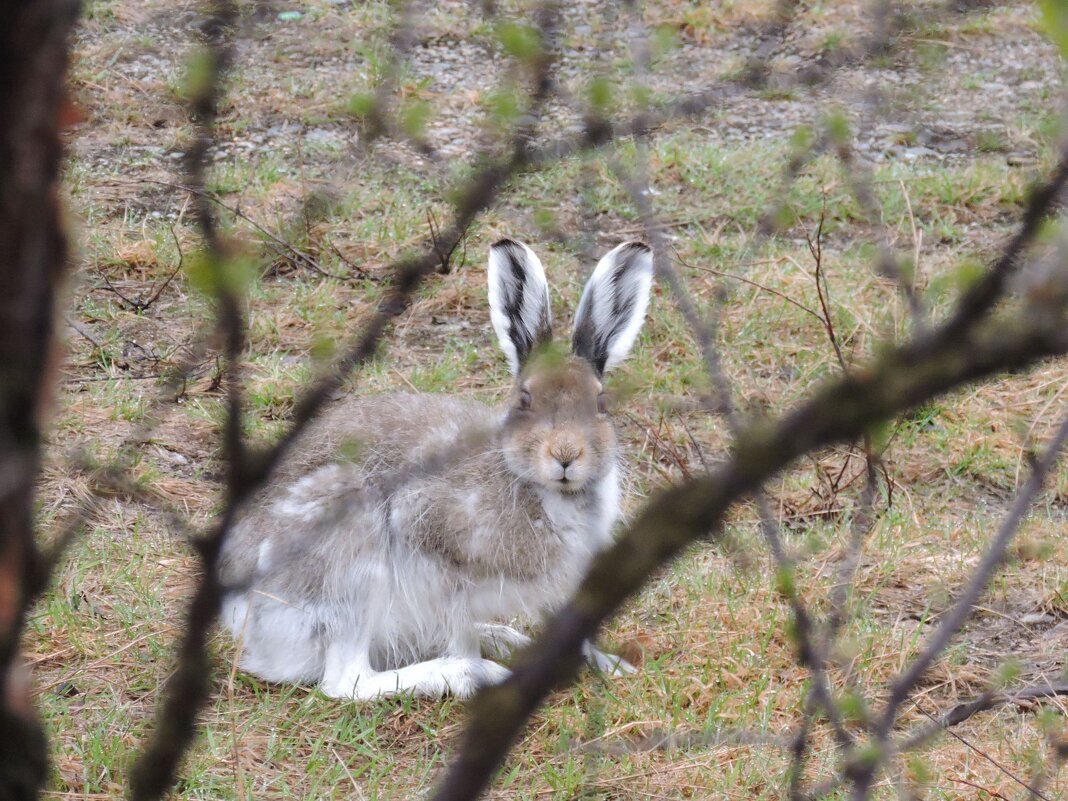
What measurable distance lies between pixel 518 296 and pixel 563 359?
0.36m

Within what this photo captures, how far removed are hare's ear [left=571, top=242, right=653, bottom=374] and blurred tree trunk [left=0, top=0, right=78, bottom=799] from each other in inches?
116

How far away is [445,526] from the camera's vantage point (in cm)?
392

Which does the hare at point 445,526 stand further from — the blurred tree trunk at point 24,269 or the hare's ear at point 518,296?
the blurred tree trunk at point 24,269

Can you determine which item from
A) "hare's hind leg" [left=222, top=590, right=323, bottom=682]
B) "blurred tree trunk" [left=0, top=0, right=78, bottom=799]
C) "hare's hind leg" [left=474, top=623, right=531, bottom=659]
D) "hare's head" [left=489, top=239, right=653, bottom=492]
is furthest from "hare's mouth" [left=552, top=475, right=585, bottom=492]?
"blurred tree trunk" [left=0, top=0, right=78, bottom=799]

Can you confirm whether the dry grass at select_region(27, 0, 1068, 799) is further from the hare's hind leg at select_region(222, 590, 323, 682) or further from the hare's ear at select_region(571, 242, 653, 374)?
the hare's ear at select_region(571, 242, 653, 374)

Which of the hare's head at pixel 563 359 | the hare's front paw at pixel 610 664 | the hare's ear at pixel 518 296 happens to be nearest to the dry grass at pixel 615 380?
the hare's front paw at pixel 610 664

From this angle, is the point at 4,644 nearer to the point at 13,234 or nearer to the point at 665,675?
the point at 13,234

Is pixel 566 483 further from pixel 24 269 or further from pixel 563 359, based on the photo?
A: pixel 24 269

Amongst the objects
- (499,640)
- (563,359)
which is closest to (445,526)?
(499,640)

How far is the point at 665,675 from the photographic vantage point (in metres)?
3.81

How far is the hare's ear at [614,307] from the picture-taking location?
410 centimetres

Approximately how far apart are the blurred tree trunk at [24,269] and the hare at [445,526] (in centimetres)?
244

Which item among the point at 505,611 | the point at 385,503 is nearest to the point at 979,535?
the point at 505,611

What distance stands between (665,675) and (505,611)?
54cm
